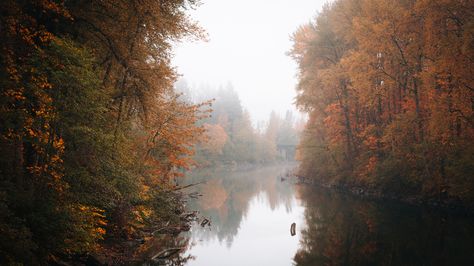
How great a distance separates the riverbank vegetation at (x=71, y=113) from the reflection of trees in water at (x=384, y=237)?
302 inches

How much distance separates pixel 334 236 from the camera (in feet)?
50.2

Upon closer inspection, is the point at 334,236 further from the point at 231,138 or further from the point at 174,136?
the point at 231,138

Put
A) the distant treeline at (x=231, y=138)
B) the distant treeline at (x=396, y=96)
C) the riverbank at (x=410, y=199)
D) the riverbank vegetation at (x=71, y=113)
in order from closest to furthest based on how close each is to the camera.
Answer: the riverbank vegetation at (x=71, y=113), the distant treeline at (x=396, y=96), the riverbank at (x=410, y=199), the distant treeline at (x=231, y=138)

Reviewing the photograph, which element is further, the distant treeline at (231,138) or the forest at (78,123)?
the distant treeline at (231,138)

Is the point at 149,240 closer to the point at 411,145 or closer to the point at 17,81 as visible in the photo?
the point at 17,81

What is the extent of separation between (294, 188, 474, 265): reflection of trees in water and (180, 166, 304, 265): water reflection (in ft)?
3.66

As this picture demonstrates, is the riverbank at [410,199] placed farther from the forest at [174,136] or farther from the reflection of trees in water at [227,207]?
the reflection of trees in water at [227,207]

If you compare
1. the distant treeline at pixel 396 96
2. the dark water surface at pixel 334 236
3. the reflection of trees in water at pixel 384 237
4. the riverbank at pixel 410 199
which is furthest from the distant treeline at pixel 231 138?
the reflection of trees in water at pixel 384 237

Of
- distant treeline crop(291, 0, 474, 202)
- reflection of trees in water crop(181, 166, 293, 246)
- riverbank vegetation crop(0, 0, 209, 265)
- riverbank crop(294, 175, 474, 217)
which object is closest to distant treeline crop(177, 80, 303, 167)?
reflection of trees in water crop(181, 166, 293, 246)

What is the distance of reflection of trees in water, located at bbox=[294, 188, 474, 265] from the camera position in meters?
11.9

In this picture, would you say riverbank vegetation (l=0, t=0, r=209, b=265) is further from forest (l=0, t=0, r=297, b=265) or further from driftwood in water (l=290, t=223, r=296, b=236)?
driftwood in water (l=290, t=223, r=296, b=236)

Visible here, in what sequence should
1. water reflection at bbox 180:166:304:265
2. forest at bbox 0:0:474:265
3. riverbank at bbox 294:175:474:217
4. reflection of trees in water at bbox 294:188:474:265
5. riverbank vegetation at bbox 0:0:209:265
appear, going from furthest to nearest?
1. riverbank at bbox 294:175:474:217
2. water reflection at bbox 180:166:304:265
3. reflection of trees in water at bbox 294:188:474:265
4. forest at bbox 0:0:474:265
5. riverbank vegetation at bbox 0:0:209:265

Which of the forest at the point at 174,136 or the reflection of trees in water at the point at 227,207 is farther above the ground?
the forest at the point at 174,136

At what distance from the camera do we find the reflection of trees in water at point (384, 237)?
1191 centimetres
